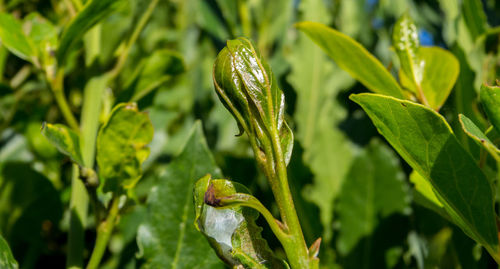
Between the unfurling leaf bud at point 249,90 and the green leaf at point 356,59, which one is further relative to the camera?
the green leaf at point 356,59

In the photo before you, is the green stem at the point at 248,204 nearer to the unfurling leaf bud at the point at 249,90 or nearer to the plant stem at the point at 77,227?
the unfurling leaf bud at the point at 249,90

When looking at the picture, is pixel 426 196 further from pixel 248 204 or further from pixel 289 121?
pixel 289 121

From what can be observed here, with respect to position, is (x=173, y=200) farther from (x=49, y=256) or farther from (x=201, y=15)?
(x=201, y=15)

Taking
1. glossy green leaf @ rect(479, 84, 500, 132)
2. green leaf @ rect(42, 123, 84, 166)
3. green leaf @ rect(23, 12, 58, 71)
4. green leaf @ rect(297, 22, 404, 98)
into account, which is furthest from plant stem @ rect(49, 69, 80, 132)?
glossy green leaf @ rect(479, 84, 500, 132)

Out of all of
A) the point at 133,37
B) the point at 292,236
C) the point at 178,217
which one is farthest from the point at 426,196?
the point at 133,37

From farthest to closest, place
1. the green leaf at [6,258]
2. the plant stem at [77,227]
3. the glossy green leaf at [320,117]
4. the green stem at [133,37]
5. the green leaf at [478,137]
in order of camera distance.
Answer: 1. the glossy green leaf at [320,117]
2. the green stem at [133,37]
3. the plant stem at [77,227]
4. the green leaf at [6,258]
5. the green leaf at [478,137]

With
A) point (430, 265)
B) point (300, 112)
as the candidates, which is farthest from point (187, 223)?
point (300, 112)

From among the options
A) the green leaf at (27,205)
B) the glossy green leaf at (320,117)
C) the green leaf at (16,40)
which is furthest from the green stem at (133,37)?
the glossy green leaf at (320,117)
